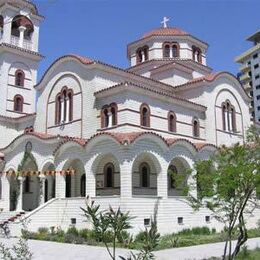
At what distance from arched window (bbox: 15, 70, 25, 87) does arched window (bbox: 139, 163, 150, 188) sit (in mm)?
15901

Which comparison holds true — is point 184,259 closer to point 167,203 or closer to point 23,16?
point 167,203

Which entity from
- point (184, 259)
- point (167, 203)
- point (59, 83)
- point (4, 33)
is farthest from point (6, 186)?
point (184, 259)

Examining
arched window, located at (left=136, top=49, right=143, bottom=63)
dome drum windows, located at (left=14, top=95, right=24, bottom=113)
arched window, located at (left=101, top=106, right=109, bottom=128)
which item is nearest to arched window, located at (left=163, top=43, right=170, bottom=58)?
arched window, located at (left=136, top=49, right=143, bottom=63)

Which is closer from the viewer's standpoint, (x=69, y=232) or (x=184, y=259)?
(x=184, y=259)

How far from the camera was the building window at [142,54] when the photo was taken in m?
36.8

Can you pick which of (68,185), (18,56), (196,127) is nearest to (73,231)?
(68,185)

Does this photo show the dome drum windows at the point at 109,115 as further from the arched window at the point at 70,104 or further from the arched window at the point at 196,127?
the arched window at the point at 196,127

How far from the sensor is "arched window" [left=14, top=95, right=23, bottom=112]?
3459 cm

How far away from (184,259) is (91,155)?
32.9 feet

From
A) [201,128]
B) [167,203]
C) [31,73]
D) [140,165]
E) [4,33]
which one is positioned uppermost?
[4,33]

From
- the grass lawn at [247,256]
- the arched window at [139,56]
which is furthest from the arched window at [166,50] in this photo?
the grass lawn at [247,256]

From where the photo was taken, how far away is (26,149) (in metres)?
26.9

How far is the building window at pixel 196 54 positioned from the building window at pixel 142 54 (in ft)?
13.9

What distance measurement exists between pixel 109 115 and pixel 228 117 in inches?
454
